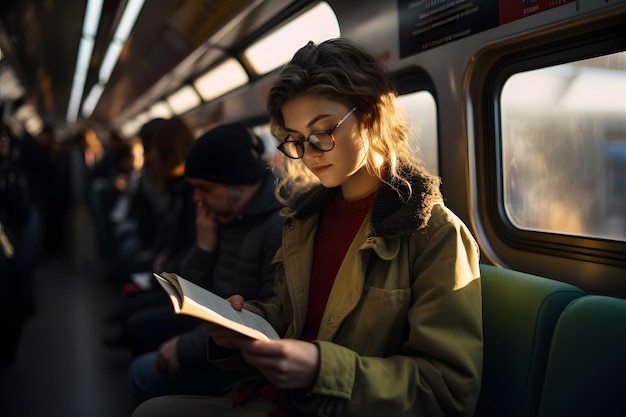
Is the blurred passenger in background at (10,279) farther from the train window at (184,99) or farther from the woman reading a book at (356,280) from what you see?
the train window at (184,99)

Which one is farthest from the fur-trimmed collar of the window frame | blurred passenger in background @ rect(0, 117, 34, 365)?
blurred passenger in background @ rect(0, 117, 34, 365)

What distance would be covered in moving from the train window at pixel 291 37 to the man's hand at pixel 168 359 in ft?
4.70

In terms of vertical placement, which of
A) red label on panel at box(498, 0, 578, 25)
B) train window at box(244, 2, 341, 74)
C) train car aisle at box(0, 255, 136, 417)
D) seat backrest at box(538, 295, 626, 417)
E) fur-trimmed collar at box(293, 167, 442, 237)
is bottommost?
train car aisle at box(0, 255, 136, 417)

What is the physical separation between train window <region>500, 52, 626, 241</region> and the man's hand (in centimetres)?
146

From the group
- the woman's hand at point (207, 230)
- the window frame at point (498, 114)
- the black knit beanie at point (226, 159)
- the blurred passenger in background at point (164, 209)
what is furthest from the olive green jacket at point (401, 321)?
the blurred passenger in background at point (164, 209)

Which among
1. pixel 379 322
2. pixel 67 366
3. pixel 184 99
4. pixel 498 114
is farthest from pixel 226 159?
pixel 184 99

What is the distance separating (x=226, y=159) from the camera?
8.02 feet

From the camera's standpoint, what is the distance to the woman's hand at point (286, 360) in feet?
3.91

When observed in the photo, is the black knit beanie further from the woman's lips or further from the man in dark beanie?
the woman's lips

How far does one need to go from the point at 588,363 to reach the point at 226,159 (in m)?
1.62

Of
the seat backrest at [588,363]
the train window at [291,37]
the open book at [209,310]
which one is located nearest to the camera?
the open book at [209,310]

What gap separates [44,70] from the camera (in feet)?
32.4

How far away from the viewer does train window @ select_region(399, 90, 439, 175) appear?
8.18ft

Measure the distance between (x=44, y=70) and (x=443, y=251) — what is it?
10186mm
